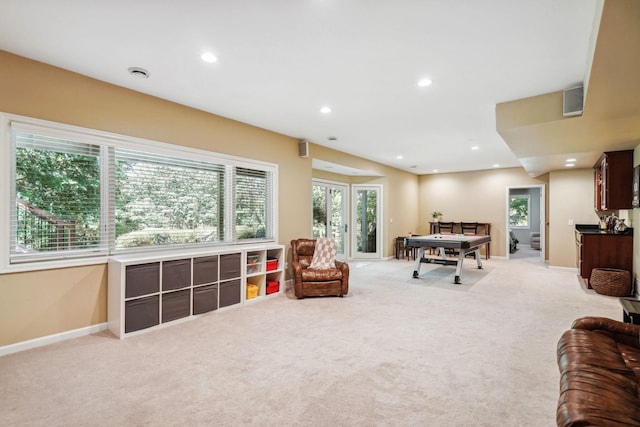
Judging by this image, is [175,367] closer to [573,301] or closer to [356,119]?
[356,119]

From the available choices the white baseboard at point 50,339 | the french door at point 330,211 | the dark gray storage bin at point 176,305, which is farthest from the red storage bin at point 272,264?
the french door at point 330,211

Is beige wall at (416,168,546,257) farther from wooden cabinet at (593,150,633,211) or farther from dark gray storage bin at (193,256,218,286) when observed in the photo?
→ dark gray storage bin at (193,256,218,286)

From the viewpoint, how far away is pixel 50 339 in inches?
122

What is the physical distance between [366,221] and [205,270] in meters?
5.60

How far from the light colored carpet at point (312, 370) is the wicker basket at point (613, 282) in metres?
0.89

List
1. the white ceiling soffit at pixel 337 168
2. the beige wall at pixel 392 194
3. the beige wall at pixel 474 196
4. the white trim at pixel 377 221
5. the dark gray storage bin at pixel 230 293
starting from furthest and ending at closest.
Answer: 1. the beige wall at pixel 474 196
2. the white trim at pixel 377 221
3. the beige wall at pixel 392 194
4. the white ceiling soffit at pixel 337 168
5. the dark gray storage bin at pixel 230 293

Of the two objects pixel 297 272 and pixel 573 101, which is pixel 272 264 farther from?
pixel 573 101

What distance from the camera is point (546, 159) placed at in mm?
6090

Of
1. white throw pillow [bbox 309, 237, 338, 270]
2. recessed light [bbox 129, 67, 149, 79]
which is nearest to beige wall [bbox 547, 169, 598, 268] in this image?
white throw pillow [bbox 309, 237, 338, 270]

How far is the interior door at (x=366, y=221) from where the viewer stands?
28.8ft

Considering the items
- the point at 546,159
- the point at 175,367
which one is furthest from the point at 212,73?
the point at 546,159

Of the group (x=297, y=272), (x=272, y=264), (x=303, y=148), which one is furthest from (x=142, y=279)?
(x=303, y=148)

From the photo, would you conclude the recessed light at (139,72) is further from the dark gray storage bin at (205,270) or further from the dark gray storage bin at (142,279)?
the dark gray storage bin at (205,270)

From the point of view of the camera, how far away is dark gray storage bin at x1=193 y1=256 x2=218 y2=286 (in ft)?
12.9
